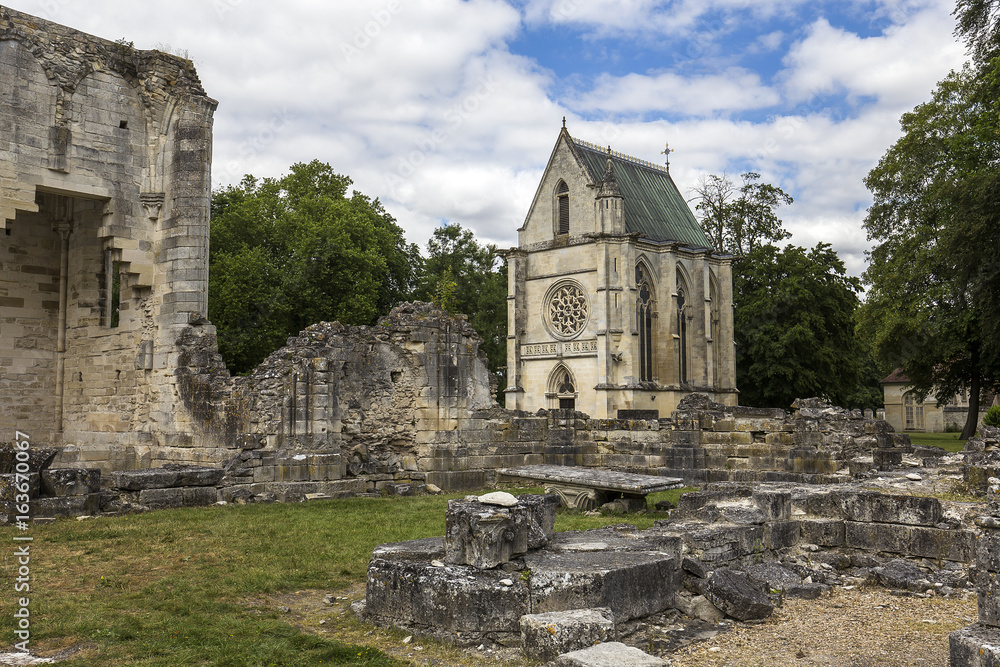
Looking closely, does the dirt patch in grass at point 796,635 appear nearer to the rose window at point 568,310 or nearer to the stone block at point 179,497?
the stone block at point 179,497

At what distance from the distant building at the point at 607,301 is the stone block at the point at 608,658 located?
29.4m

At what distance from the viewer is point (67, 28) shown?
15.1 meters

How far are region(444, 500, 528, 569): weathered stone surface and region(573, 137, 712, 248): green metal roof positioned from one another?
30.7m

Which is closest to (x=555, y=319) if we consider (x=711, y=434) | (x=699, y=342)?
(x=699, y=342)

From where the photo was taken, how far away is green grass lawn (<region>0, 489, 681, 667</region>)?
4664 mm

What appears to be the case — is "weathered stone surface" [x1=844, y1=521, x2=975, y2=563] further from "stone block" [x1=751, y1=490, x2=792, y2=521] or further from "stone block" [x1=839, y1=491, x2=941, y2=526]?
"stone block" [x1=751, y1=490, x2=792, y2=521]

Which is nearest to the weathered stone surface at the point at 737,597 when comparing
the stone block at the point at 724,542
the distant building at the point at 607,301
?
the stone block at the point at 724,542

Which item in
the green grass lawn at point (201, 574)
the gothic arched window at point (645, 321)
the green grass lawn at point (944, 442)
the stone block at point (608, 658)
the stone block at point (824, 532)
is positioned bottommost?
the green grass lawn at point (944, 442)

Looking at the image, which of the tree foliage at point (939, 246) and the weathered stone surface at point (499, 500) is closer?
the weathered stone surface at point (499, 500)

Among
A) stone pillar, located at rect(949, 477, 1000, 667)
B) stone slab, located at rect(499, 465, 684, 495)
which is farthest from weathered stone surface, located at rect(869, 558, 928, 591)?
stone slab, located at rect(499, 465, 684, 495)

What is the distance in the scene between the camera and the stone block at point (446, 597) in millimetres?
5012

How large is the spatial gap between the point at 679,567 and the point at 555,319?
30.7 metres

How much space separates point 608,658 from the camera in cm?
407

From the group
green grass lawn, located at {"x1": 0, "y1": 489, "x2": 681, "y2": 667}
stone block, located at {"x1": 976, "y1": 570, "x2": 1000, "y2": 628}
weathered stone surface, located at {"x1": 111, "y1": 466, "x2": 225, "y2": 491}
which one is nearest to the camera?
stone block, located at {"x1": 976, "y1": 570, "x2": 1000, "y2": 628}
